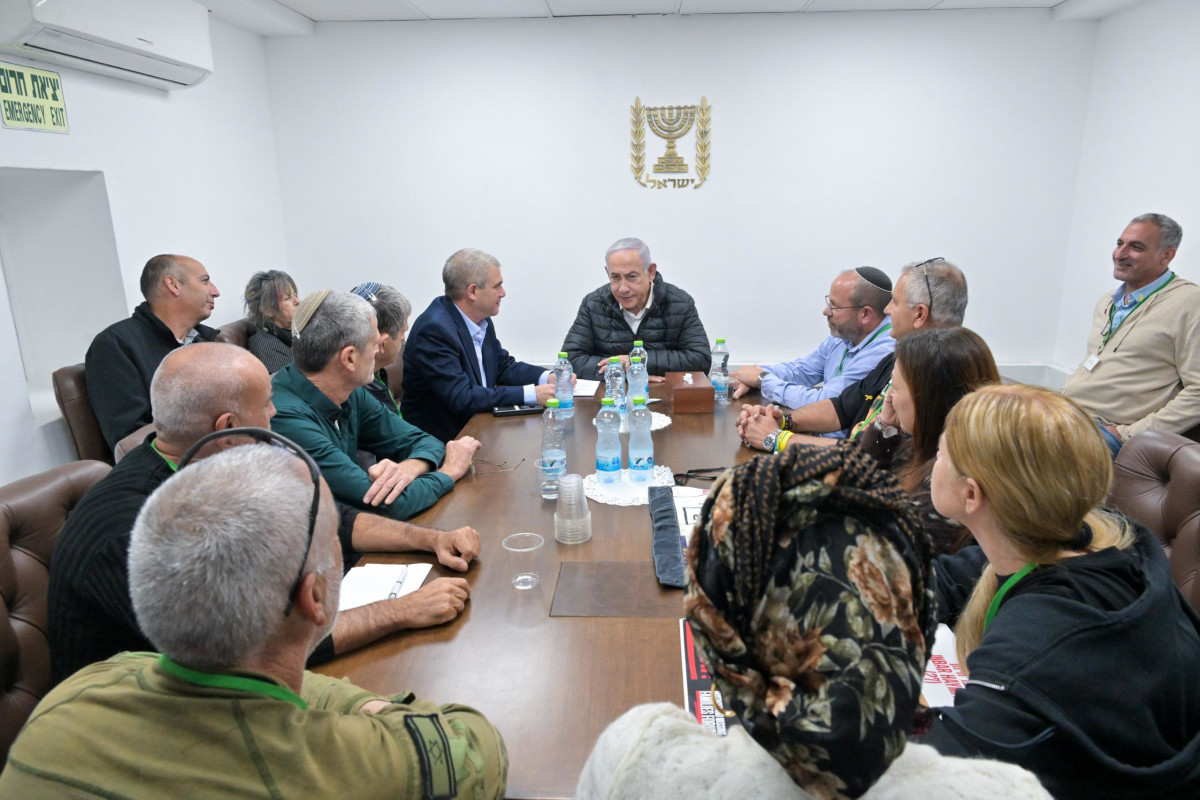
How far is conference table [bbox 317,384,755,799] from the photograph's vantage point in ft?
4.00

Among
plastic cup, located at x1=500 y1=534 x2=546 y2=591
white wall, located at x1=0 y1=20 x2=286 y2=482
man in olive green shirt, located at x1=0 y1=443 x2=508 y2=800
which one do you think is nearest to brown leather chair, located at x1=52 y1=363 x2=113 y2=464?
white wall, located at x1=0 y1=20 x2=286 y2=482

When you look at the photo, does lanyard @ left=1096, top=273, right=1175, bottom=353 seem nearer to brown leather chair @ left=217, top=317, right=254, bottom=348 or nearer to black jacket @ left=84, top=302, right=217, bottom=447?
black jacket @ left=84, top=302, right=217, bottom=447

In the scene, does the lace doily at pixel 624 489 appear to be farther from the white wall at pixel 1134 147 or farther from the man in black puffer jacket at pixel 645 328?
the white wall at pixel 1134 147

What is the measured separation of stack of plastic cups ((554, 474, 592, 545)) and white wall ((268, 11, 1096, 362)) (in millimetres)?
3766

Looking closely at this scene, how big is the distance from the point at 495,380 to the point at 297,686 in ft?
9.23

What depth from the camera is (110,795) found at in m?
0.80

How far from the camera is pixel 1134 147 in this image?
4543 millimetres

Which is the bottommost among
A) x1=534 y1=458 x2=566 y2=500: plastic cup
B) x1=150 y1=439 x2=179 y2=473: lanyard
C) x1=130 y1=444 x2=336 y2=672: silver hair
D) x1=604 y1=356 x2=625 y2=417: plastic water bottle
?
x1=534 y1=458 x2=566 y2=500: plastic cup

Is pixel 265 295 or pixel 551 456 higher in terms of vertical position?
pixel 265 295

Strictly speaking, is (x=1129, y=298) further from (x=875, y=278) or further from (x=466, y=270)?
(x=466, y=270)

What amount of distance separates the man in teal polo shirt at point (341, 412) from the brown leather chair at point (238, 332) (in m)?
2.21

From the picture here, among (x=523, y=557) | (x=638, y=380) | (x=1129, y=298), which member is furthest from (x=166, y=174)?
(x=1129, y=298)

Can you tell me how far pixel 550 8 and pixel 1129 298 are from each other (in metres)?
3.86

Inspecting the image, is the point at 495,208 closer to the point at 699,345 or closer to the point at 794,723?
the point at 699,345
